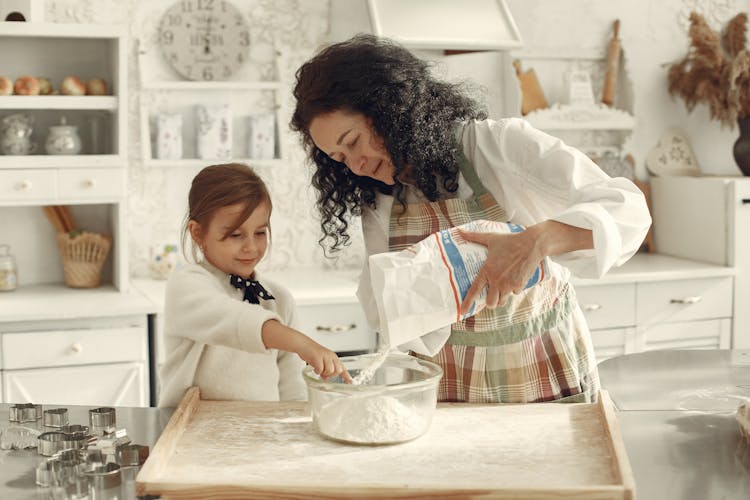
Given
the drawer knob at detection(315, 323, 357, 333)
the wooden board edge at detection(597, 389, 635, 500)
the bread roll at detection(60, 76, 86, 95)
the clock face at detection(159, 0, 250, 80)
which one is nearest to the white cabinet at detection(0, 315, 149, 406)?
→ the drawer knob at detection(315, 323, 357, 333)

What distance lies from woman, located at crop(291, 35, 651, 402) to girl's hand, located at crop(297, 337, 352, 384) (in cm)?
13

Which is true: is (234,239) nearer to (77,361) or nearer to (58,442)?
(58,442)

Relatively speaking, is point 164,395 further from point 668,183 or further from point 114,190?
point 668,183

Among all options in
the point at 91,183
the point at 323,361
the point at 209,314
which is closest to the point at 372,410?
the point at 323,361

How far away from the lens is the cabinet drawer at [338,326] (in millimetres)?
3158

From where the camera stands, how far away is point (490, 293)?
1417mm

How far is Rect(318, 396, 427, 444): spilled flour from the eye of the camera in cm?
139

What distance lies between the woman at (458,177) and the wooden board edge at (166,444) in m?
0.33

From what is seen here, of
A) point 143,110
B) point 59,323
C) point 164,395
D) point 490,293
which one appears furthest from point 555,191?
point 143,110

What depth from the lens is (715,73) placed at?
3926 mm

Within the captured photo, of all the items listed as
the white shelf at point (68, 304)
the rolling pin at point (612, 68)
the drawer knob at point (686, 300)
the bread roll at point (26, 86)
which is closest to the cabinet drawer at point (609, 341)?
the drawer knob at point (686, 300)

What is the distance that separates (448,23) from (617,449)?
227 centimetres

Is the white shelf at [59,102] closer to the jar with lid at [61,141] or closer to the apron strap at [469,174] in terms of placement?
the jar with lid at [61,141]

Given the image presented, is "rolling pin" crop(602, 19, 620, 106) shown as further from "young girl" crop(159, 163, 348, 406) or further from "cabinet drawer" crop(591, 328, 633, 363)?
"young girl" crop(159, 163, 348, 406)
